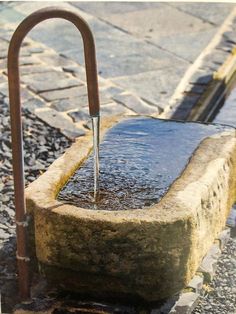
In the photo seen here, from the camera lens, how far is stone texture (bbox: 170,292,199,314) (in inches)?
149

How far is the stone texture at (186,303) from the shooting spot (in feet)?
12.4

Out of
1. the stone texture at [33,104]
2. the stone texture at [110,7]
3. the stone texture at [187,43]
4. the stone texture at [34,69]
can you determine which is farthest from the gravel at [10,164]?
the stone texture at [110,7]

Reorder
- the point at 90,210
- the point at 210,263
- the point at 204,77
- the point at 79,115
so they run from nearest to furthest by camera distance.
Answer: the point at 90,210
the point at 210,263
the point at 79,115
the point at 204,77

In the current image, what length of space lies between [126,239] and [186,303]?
1.85 feet

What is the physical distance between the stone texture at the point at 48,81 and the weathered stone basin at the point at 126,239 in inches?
116

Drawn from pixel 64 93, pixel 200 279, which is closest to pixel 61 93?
pixel 64 93

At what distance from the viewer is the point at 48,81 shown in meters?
6.95

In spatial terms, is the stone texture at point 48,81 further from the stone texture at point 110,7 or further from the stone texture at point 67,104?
the stone texture at point 110,7

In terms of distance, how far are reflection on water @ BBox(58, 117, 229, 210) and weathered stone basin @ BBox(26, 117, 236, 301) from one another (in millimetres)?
122

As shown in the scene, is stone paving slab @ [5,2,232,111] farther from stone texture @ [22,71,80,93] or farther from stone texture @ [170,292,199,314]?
stone texture @ [170,292,199,314]

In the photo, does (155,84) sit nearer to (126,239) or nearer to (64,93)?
(64,93)

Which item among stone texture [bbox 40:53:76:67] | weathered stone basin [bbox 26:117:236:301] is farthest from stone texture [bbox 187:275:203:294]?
stone texture [bbox 40:53:76:67]

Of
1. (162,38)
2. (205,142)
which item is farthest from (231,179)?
(162,38)

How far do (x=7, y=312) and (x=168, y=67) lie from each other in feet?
13.1
